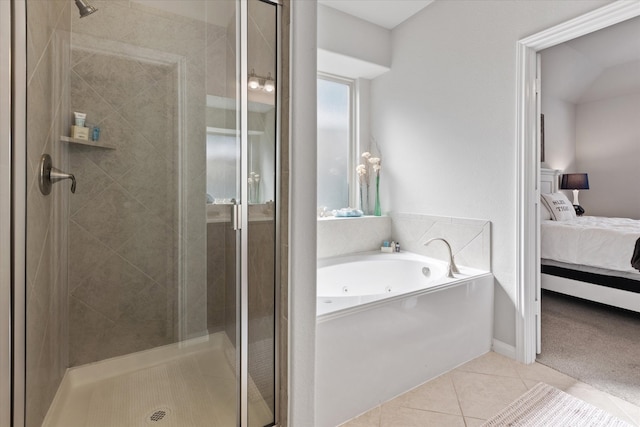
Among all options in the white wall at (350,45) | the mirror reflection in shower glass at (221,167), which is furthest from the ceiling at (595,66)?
the mirror reflection in shower glass at (221,167)

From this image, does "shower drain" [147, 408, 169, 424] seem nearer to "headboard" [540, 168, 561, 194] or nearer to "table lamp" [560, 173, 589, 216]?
"headboard" [540, 168, 561, 194]

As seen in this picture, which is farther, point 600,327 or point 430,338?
point 600,327

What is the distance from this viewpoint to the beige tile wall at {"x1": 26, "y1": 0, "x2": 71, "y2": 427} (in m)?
1.14

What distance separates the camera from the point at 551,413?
1671 millimetres

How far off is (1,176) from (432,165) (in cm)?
271

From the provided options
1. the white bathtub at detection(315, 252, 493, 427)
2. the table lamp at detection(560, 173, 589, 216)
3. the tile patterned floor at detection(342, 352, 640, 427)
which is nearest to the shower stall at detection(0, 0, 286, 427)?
the white bathtub at detection(315, 252, 493, 427)

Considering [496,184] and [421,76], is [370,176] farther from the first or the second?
[496,184]

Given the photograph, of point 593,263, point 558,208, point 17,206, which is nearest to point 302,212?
point 17,206

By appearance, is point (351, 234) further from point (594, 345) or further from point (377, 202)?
point (594, 345)

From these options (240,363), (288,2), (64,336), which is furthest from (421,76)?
(64,336)

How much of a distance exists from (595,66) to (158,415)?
657 centimetres

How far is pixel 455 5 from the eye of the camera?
258 cm

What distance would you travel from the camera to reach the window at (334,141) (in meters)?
3.26

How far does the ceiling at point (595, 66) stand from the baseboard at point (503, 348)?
337 centimetres
